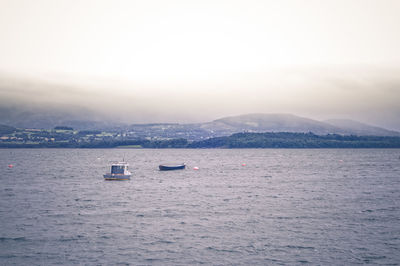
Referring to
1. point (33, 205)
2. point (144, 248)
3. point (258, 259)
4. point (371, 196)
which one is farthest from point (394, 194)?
point (33, 205)

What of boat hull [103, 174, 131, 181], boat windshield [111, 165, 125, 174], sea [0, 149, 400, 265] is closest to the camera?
sea [0, 149, 400, 265]

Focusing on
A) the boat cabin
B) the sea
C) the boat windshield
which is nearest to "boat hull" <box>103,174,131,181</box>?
the boat cabin

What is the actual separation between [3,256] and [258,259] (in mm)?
21848

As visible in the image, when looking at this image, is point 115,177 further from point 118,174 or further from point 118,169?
point 118,169

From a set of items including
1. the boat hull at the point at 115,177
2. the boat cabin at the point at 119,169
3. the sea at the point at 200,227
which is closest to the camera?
the sea at the point at 200,227

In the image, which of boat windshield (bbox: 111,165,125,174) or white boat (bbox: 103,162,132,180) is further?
boat windshield (bbox: 111,165,125,174)

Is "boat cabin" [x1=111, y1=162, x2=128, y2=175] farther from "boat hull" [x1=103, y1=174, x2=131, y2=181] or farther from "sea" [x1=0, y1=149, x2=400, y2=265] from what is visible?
"sea" [x1=0, y1=149, x2=400, y2=265]

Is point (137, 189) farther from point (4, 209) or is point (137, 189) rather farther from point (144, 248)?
point (144, 248)

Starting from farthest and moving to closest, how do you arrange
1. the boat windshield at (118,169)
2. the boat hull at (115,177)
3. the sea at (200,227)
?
the boat windshield at (118,169)
the boat hull at (115,177)
the sea at (200,227)

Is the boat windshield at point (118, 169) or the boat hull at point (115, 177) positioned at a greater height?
the boat windshield at point (118, 169)

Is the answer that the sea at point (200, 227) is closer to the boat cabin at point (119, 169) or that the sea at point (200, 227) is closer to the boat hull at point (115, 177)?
the boat hull at point (115, 177)

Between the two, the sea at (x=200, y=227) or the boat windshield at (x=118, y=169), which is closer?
the sea at (x=200, y=227)

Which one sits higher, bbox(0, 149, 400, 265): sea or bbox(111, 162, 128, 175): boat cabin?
bbox(111, 162, 128, 175): boat cabin

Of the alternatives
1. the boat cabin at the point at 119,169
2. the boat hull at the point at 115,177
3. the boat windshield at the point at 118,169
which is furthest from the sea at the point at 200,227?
the boat windshield at the point at 118,169
